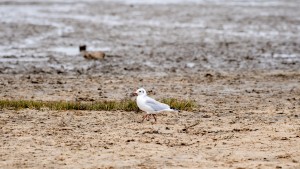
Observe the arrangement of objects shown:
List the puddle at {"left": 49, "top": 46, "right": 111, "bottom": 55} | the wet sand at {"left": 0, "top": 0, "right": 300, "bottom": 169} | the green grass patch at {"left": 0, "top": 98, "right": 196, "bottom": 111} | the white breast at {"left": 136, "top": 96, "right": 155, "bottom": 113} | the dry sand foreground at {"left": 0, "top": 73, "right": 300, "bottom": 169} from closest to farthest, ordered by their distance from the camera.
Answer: the dry sand foreground at {"left": 0, "top": 73, "right": 300, "bottom": 169}, the wet sand at {"left": 0, "top": 0, "right": 300, "bottom": 169}, the white breast at {"left": 136, "top": 96, "right": 155, "bottom": 113}, the green grass patch at {"left": 0, "top": 98, "right": 196, "bottom": 111}, the puddle at {"left": 49, "top": 46, "right": 111, "bottom": 55}

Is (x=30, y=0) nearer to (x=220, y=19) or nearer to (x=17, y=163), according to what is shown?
(x=220, y=19)

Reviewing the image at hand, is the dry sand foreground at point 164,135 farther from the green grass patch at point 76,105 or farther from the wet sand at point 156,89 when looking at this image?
the green grass patch at point 76,105

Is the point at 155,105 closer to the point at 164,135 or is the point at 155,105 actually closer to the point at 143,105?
the point at 143,105

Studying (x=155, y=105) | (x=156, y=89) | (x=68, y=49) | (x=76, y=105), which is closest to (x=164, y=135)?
(x=155, y=105)

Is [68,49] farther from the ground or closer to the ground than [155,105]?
farther from the ground

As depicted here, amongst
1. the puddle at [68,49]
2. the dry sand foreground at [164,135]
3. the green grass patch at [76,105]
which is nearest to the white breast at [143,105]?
the dry sand foreground at [164,135]

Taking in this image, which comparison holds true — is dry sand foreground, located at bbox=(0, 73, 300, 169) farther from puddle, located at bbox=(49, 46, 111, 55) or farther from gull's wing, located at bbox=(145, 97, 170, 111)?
puddle, located at bbox=(49, 46, 111, 55)

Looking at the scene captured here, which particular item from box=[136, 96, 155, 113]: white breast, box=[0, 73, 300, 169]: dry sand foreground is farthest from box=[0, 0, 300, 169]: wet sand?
box=[136, 96, 155, 113]: white breast

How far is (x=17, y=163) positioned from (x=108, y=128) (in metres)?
2.74

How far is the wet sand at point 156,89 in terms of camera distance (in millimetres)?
10797

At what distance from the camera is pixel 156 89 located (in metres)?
17.7

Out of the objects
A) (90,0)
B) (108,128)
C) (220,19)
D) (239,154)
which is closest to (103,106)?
(108,128)

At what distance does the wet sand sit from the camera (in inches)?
425

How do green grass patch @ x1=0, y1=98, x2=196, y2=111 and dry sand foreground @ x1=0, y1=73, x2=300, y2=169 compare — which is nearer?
dry sand foreground @ x1=0, y1=73, x2=300, y2=169
